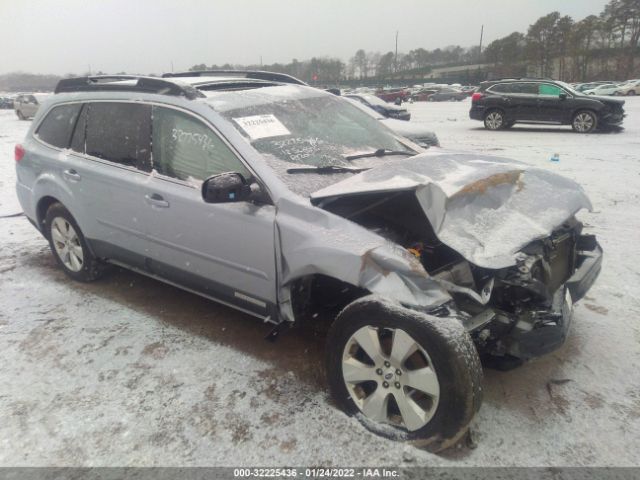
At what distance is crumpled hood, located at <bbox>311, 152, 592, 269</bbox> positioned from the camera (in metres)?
2.37

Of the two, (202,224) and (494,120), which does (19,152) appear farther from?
(494,120)

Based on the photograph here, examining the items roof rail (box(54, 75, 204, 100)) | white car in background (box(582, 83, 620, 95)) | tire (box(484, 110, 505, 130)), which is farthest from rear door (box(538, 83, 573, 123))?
white car in background (box(582, 83, 620, 95))

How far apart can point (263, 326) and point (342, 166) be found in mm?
1300

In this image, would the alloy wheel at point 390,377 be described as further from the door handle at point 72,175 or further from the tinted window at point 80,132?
the tinted window at point 80,132

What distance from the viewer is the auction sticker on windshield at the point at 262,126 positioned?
291 cm

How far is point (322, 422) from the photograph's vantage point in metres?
2.44

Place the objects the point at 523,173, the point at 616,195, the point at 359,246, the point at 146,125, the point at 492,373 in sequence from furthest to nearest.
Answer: the point at 616,195
the point at 146,125
the point at 523,173
the point at 492,373
the point at 359,246

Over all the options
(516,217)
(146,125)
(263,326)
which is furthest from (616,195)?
(146,125)

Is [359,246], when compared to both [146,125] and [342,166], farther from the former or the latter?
[146,125]

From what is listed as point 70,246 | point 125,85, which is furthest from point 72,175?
point 125,85

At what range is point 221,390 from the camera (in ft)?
8.89

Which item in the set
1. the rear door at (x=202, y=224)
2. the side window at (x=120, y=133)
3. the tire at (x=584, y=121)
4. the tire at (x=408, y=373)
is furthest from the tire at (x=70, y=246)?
the tire at (x=584, y=121)

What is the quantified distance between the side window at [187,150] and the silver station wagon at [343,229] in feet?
0.04

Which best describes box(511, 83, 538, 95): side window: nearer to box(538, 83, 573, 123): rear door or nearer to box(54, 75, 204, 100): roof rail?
box(538, 83, 573, 123): rear door
